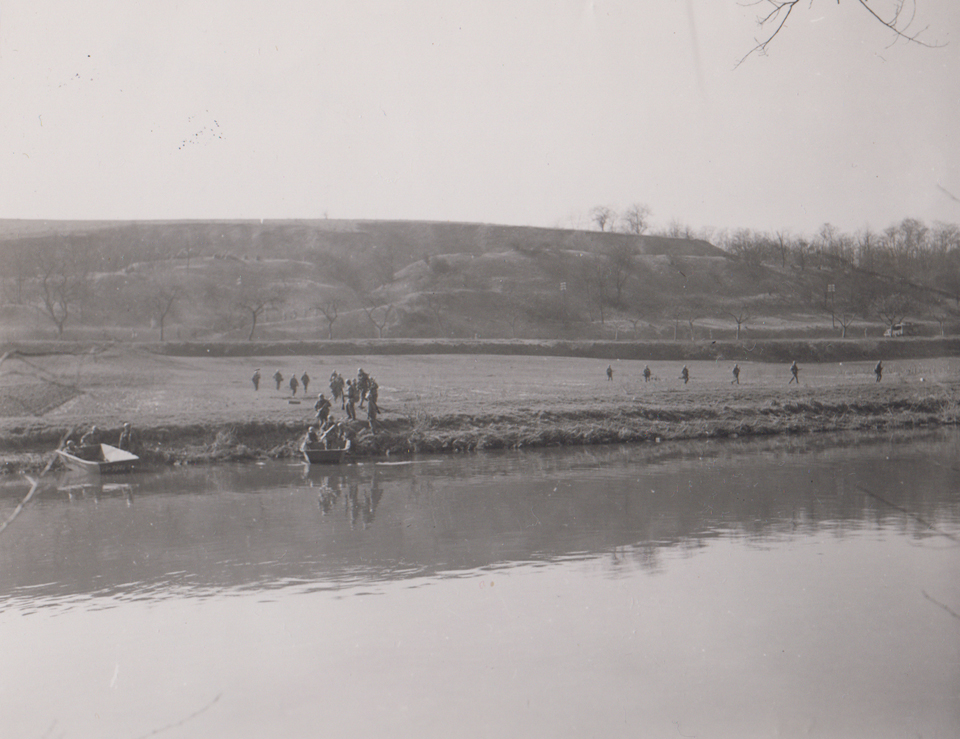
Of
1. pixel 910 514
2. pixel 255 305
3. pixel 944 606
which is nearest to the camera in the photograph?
pixel 944 606

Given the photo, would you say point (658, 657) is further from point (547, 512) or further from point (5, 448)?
point (5, 448)

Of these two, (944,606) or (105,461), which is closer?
(944,606)

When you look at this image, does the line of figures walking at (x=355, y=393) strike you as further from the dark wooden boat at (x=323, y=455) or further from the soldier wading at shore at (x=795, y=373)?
the soldier wading at shore at (x=795, y=373)

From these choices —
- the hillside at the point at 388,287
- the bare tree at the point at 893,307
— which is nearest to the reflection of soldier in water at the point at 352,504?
the hillside at the point at 388,287

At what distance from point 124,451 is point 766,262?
34.6ft

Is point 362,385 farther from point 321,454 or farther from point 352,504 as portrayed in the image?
point 352,504

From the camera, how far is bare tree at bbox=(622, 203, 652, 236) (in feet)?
32.9

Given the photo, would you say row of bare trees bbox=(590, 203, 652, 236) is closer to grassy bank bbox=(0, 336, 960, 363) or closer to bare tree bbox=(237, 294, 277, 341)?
grassy bank bbox=(0, 336, 960, 363)

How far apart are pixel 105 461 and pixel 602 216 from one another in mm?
8588

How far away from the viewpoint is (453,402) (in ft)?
49.6

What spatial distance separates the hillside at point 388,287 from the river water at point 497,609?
2774 millimetres

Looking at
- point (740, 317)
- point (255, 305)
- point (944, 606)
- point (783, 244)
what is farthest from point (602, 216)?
point (255, 305)

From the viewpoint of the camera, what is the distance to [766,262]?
11383 mm

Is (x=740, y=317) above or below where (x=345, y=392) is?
above
